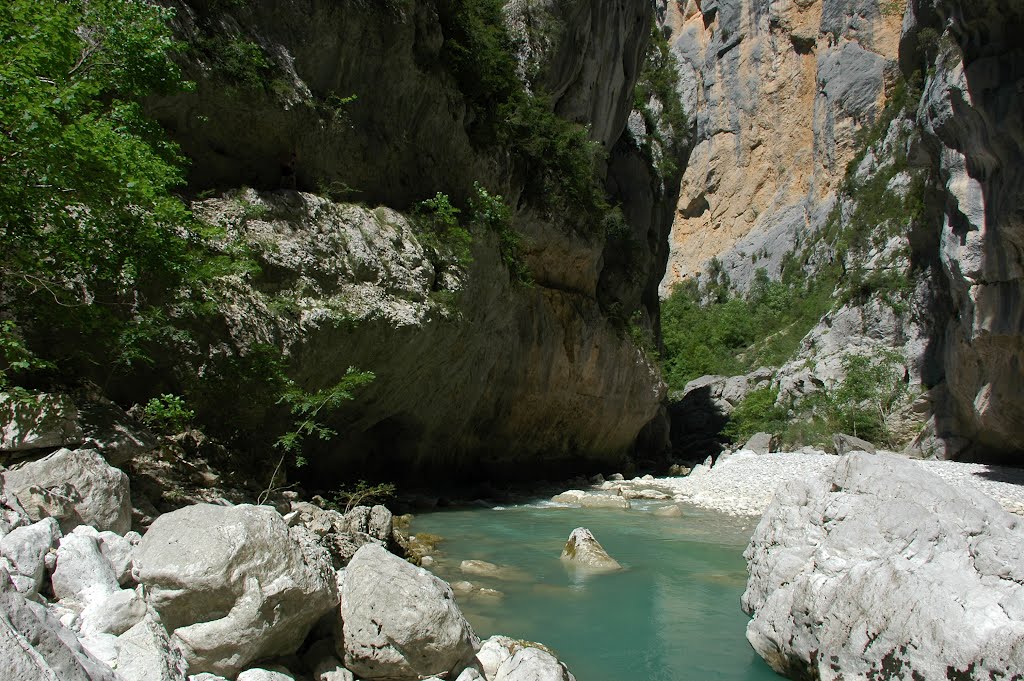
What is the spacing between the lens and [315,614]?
4.41 m

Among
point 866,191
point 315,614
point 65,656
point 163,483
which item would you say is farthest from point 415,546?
point 866,191

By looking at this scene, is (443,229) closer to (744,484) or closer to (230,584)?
(230,584)

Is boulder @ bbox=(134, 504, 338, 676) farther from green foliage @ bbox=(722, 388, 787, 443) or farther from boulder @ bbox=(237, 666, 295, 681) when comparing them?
green foliage @ bbox=(722, 388, 787, 443)

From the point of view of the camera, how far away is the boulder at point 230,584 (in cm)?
393

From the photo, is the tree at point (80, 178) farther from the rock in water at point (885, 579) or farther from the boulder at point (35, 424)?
the rock in water at point (885, 579)

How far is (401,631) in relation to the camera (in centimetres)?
442

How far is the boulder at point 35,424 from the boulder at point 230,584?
52.5 inches

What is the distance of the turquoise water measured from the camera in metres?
5.76

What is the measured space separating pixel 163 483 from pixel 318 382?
12.4 ft

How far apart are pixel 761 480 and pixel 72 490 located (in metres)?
17.8

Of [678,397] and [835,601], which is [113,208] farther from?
[678,397]

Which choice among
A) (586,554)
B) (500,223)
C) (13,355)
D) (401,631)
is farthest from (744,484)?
(13,355)

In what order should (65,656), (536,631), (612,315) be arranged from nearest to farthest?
(65,656)
(536,631)
(612,315)

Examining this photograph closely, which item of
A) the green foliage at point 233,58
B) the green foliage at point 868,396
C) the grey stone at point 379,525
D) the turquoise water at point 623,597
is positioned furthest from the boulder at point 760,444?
the green foliage at point 233,58
